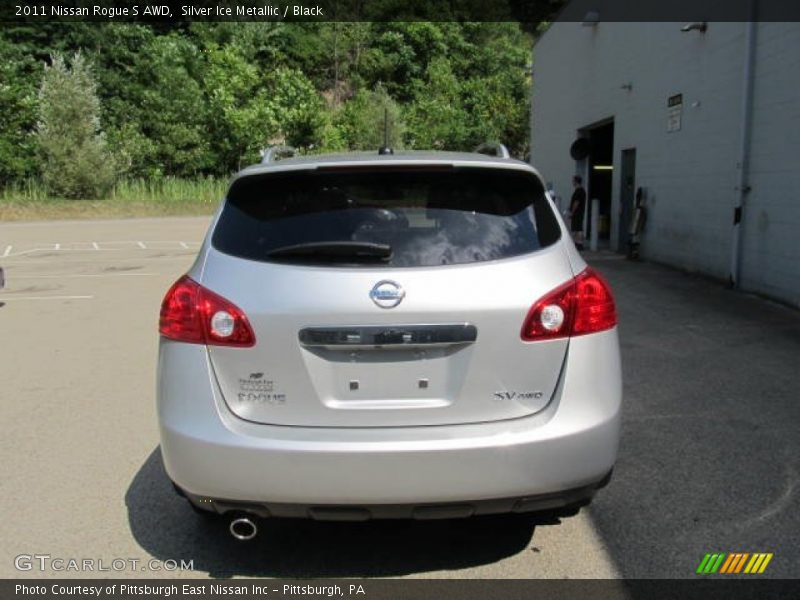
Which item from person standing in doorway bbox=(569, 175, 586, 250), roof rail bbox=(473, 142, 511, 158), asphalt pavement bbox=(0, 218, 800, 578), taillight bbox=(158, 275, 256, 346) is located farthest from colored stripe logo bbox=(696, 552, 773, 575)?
person standing in doorway bbox=(569, 175, 586, 250)

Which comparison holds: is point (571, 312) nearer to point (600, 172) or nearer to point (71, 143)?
point (600, 172)

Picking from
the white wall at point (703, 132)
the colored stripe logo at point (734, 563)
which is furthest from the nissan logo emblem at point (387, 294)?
the white wall at point (703, 132)

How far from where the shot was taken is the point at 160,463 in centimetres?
450

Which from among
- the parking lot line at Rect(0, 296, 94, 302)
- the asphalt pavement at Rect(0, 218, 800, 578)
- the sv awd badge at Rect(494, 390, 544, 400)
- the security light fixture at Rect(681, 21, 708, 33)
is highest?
the security light fixture at Rect(681, 21, 708, 33)

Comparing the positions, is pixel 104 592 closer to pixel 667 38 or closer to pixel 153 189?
pixel 667 38

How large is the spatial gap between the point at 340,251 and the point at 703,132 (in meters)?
11.1

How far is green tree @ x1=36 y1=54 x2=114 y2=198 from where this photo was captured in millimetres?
38469

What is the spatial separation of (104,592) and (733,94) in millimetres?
11118

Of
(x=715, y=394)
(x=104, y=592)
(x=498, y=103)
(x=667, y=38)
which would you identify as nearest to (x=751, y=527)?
(x=715, y=394)

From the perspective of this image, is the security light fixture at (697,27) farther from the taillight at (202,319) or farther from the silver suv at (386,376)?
the taillight at (202,319)

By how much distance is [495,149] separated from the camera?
425cm
